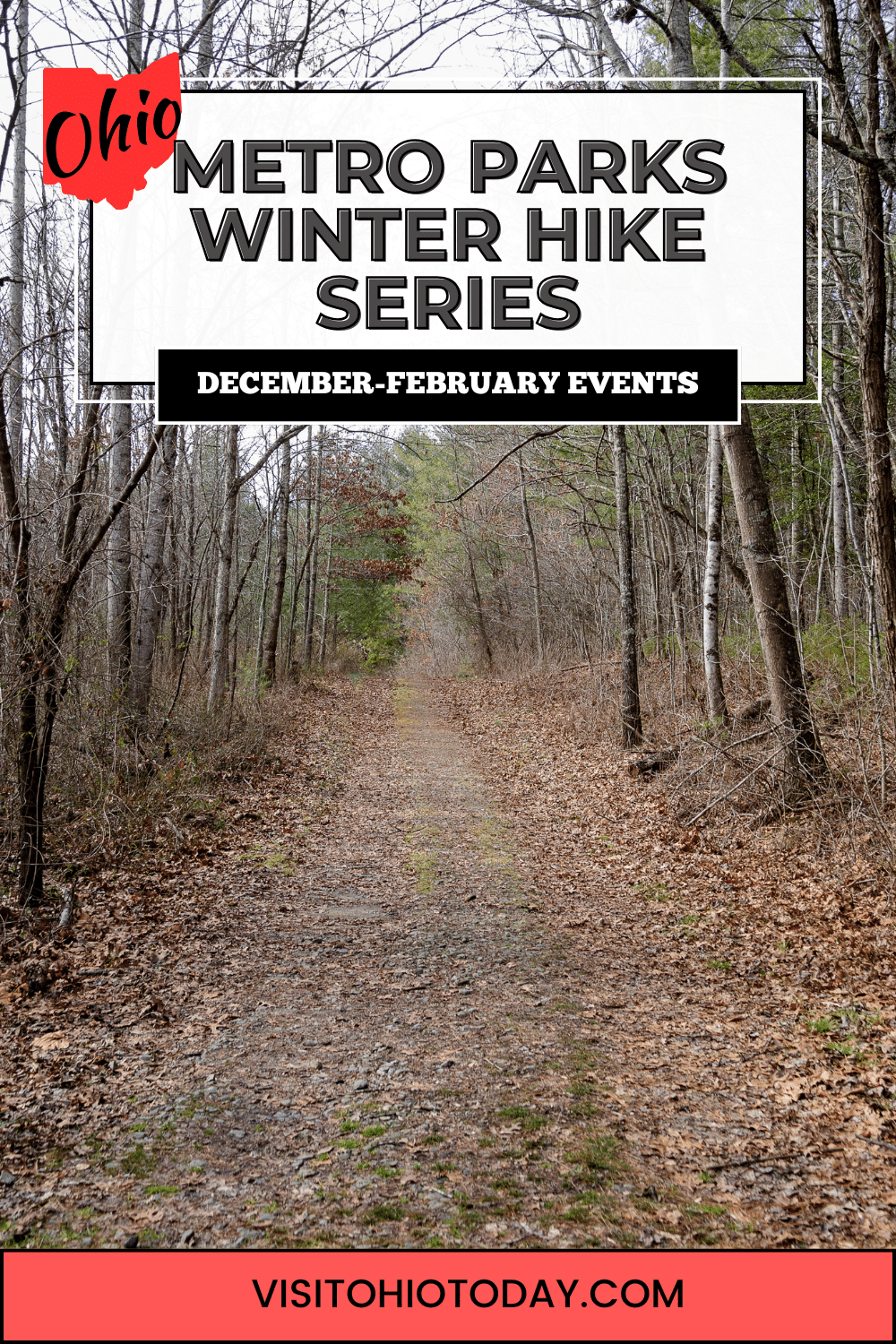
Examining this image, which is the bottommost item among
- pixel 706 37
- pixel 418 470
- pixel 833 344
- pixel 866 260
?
pixel 866 260

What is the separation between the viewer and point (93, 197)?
21.3 feet

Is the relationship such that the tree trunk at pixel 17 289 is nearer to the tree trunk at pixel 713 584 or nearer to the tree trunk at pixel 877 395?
the tree trunk at pixel 877 395

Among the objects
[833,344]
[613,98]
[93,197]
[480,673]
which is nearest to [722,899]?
[613,98]

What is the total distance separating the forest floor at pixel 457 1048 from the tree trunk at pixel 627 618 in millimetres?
4069

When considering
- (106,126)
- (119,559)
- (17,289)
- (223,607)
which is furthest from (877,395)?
(17,289)

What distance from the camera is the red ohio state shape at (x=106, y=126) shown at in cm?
597

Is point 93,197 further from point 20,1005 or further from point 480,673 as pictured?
point 480,673

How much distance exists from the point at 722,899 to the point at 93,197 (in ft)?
23.6

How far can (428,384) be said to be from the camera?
19.0 feet

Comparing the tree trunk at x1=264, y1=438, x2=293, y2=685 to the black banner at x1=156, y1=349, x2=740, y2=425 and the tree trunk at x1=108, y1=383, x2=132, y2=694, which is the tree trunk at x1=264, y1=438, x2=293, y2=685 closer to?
the tree trunk at x1=108, y1=383, x2=132, y2=694

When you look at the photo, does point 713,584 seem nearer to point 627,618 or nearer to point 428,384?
point 627,618

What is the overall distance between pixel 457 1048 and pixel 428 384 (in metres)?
3.98

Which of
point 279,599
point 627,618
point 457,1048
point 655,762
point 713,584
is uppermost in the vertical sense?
point 279,599

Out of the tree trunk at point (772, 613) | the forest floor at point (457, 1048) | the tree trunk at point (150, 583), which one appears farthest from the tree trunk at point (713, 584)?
the tree trunk at point (150, 583)
